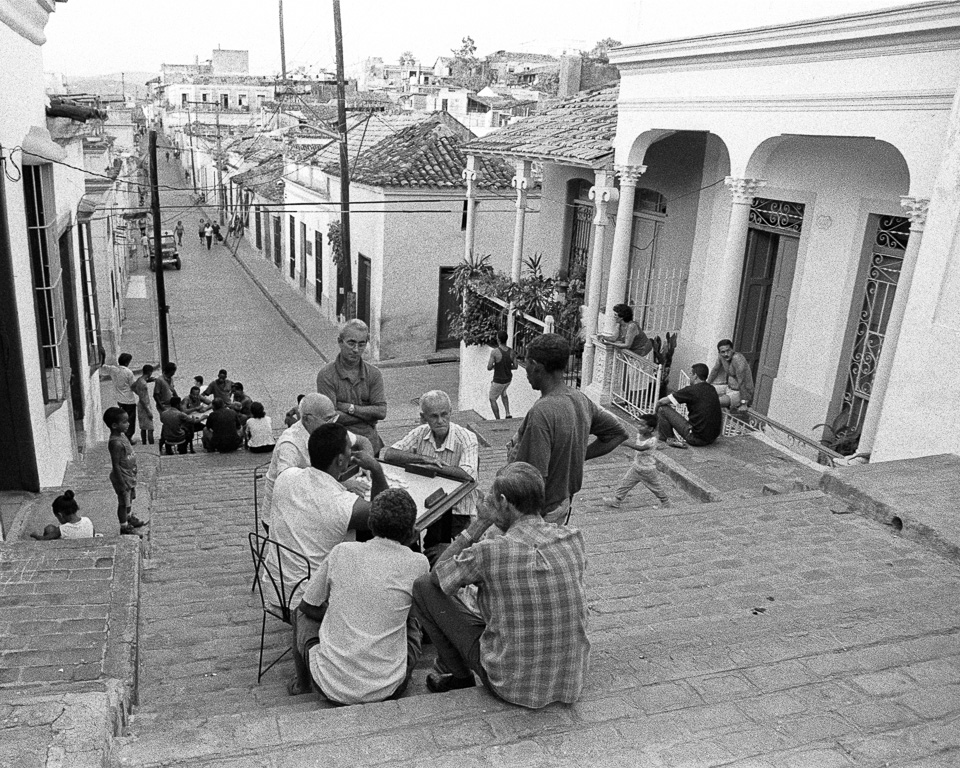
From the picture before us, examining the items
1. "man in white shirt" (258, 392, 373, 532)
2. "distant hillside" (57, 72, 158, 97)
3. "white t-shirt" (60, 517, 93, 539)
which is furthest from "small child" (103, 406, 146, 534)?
"distant hillside" (57, 72, 158, 97)

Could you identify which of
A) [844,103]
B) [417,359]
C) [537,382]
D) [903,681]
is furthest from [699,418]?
[417,359]

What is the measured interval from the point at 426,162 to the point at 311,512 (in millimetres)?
16729

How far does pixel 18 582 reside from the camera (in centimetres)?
470

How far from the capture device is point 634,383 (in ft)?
34.8

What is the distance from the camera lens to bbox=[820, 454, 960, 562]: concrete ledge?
211 inches

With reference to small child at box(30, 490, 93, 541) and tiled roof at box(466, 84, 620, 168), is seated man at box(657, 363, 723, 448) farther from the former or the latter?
small child at box(30, 490, 93, 541)

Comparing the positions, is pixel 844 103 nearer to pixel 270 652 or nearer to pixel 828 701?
pixel 828 701

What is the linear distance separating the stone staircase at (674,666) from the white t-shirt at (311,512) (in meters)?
0.68

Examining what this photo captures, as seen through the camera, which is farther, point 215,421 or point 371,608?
point 215,421

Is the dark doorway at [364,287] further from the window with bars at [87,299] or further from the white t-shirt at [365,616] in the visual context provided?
the white t-shirt at [365,616]

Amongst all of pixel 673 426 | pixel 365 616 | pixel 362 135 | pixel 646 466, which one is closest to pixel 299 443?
pixel 365 616

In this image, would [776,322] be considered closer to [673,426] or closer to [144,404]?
[673,426]

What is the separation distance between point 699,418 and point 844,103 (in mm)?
3255

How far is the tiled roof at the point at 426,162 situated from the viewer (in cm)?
1947
